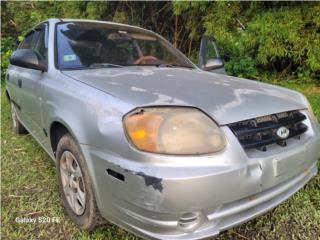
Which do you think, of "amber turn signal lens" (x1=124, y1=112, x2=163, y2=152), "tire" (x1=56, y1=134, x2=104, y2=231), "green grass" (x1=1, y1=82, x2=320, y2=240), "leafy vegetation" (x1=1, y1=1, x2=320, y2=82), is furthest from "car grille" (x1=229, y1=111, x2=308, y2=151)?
"leafy vegetation" (x1=1, y1=1, x2=320, y2=82)

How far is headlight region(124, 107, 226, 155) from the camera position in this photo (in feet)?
5.18

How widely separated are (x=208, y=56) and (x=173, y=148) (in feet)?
7.81

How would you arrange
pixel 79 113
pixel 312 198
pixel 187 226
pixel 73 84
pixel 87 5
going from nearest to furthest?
pixel 187 226 < pixel 79 113 < pixel 73 84 < pixel 312 198 < pixel 87 5

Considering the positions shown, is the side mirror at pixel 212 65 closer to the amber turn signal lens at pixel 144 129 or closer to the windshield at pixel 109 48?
the windshield at pixel 109 48

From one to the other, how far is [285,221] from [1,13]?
1124 centimetres

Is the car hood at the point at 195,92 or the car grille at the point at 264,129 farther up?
the car hood at the point at 195,92

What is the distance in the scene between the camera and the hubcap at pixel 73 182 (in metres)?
2.06

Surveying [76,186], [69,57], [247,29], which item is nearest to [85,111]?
[76,186]

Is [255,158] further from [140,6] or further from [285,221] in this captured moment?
[140,6]

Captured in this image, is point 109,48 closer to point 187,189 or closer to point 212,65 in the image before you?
point 212,65

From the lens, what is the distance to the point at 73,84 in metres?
2.14

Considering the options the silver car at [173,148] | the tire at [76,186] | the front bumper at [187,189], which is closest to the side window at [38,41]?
the silver car at [173,148]

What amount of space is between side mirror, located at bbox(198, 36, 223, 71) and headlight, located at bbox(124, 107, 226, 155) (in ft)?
6.06

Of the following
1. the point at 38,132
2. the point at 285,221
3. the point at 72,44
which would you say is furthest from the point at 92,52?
the point at 285,221
